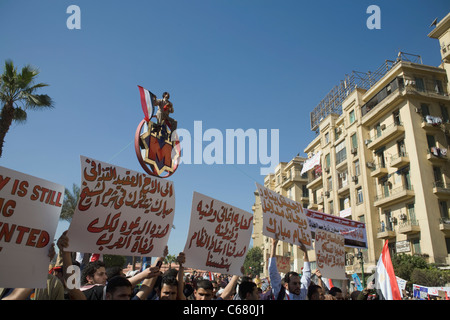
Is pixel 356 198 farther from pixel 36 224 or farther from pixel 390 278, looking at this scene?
pixel 36 224

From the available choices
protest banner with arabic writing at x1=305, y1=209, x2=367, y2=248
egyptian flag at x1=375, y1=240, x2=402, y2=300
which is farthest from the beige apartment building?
egyptian flag at x1=375, y1=240, x2=402, y2=300

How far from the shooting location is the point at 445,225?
22.4m

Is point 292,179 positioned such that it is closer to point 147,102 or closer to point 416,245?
point 416,245

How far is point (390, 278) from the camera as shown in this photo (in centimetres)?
689

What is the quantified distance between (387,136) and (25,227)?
2788 cm

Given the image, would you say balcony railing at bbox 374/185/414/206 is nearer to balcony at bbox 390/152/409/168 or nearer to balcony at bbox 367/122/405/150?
balcony at bbox 390/152/409/168

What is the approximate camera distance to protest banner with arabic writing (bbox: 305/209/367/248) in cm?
960

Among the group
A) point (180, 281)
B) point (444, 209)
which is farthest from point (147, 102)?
point (444, 209)

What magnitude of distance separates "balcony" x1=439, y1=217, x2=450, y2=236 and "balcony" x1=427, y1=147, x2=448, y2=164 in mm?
4183

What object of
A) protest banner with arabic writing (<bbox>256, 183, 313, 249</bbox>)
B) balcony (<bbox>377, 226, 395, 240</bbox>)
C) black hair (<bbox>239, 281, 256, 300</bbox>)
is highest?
balcony (<bbox>377, 226, 395, 240</bbox>)

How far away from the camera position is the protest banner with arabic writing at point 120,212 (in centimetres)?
385

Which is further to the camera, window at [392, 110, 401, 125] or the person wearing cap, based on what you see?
window at [392, 110, 401, 125]

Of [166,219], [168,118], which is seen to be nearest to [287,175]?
[168,118]
